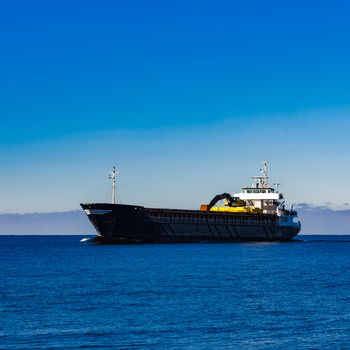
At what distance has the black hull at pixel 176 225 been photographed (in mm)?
137875

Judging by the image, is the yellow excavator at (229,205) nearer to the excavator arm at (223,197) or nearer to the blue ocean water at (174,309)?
the excavator arm at (223,197)

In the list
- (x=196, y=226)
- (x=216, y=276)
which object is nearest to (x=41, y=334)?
(x=216, y=276)

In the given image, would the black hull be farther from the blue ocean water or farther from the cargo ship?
the blue ocean water

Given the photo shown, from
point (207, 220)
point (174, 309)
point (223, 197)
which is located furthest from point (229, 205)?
point (174, 309)

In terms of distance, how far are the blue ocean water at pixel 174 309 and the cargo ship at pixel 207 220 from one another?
54.8m

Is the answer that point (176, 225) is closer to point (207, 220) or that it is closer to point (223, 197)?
point (207, 220)

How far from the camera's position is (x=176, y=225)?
497ft

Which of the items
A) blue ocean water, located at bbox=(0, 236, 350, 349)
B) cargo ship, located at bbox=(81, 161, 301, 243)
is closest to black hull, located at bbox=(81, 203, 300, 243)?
cargo ship, located at bbox=(81, 161, 301, 243)

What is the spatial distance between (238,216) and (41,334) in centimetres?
12647

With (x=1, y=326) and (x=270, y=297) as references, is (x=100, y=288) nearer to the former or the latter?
(x=270, y=297)

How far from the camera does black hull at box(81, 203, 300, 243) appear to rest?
13788 cm

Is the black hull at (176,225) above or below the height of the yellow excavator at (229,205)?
below

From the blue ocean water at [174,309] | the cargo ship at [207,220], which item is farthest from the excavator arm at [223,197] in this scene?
the blue ocean water at [174,309]

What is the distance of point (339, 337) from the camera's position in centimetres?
4003
